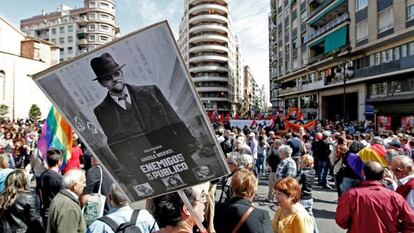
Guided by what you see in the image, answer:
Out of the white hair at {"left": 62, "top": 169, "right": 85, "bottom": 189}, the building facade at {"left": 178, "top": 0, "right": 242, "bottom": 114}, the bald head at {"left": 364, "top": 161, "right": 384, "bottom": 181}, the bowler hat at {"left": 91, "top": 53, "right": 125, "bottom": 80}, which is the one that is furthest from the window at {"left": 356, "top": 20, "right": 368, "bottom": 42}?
the building facade at {"left": 178, "top": 0, "right": 242, "bottom": 114}

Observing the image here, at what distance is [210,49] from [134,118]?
76.6 m

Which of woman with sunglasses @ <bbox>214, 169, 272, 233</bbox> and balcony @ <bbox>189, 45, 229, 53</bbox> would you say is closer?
woman with sunglasses @ <bbox>214, 169, 272, 233</bbox>

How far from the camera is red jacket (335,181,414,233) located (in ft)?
10.3

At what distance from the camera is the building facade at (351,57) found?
25.3 metres

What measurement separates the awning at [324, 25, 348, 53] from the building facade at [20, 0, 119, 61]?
195ft

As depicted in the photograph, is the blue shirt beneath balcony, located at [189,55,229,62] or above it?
beneath

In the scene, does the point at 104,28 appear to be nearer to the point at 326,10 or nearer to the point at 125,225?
the point at 326,10

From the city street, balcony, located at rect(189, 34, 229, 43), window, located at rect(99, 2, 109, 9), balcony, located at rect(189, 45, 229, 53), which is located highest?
window, located at rect(99, 2, 109, 9)

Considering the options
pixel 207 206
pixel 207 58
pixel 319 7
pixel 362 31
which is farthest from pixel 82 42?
pixel 207 206

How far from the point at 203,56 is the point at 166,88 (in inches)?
3033

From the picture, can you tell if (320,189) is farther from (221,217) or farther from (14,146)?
(14,146)

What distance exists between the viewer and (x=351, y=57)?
32469mm

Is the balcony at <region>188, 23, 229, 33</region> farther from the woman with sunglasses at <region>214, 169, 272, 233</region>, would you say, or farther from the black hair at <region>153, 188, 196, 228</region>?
the black hair at <region>153, 188, 196, 228</region>

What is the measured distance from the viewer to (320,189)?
952 cm
